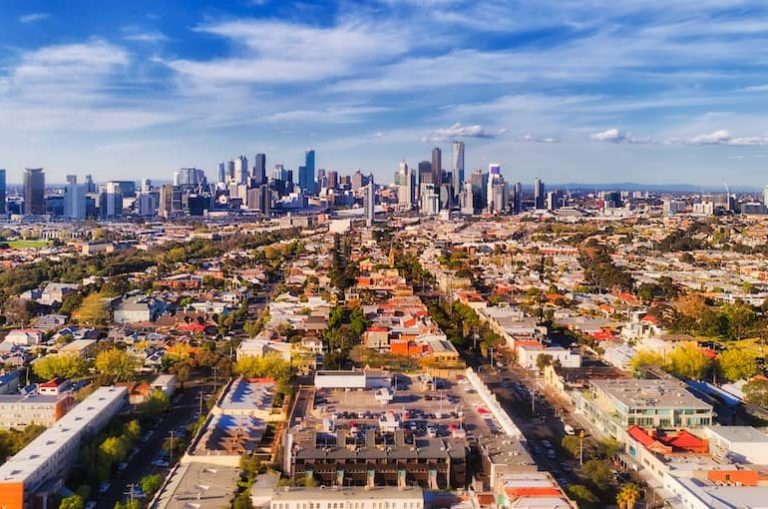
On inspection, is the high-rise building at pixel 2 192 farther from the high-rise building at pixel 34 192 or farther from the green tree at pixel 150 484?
the green tree at pixel 150 484

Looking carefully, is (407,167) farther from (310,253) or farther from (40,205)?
→ (310,253)

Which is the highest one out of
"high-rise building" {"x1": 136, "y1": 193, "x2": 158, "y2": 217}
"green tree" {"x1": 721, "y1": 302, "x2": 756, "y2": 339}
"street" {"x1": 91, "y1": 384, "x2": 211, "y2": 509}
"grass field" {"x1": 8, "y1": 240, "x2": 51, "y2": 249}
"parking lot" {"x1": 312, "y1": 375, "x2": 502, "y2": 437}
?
"high-rise building" {"x1": 136, "y1": 193, "x2": 158, "y2": 217}

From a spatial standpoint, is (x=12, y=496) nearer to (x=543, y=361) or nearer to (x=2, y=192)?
(x=543, y=361)

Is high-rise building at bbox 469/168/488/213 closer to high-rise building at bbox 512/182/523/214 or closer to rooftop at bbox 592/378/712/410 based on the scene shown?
high-rise building at bbox 512/182/523/214

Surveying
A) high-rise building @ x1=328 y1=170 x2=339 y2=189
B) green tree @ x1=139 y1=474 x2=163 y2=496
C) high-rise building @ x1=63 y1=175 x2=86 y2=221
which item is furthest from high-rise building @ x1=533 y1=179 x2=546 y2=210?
green tree @ x1=139 y1=474 x2=163 y2=496

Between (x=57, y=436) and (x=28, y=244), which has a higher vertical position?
(x=28, y=244)

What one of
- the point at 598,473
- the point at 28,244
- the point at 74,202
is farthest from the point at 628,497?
the point at 74,202

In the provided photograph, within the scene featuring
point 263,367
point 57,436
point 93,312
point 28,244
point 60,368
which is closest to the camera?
point 57,436

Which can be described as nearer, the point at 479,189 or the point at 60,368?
the point at 60,368
